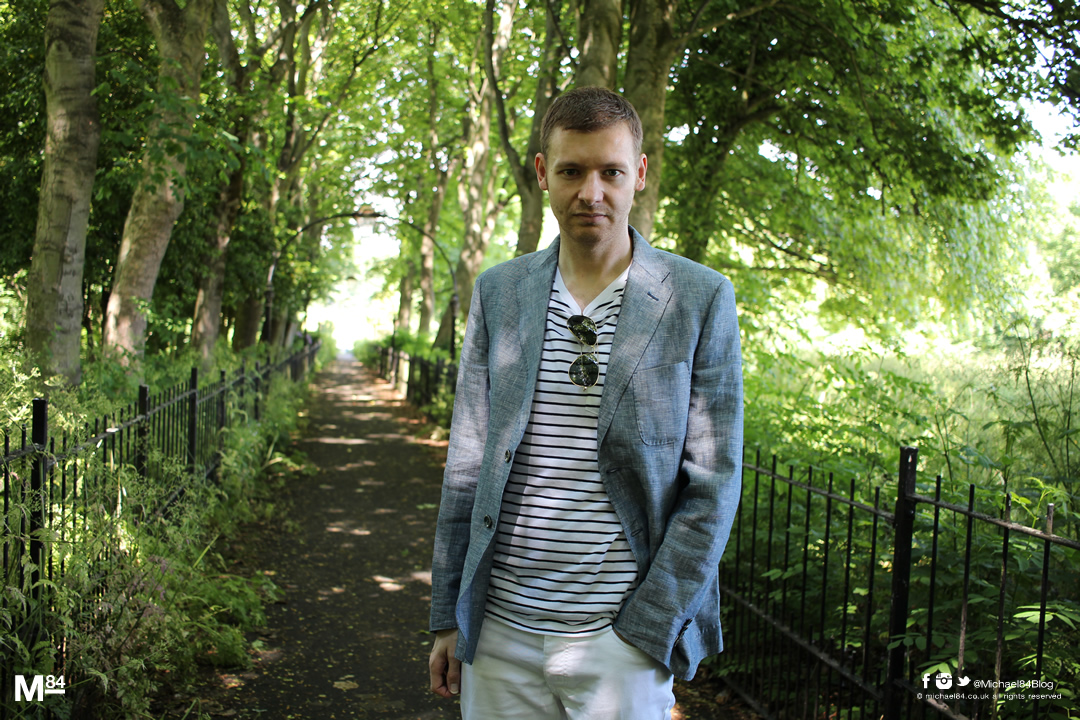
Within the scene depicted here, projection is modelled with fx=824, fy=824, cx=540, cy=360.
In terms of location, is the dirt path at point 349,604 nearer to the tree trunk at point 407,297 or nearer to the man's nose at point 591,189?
the man's nose at point 591,189

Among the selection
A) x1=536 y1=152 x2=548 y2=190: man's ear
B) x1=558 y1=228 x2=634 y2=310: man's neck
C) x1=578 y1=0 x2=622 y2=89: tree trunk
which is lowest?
x1=558 y1=228 x2=634 y2=310: man's neck

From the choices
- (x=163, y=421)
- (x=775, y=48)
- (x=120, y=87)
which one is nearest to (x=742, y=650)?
(x=163, y=421)

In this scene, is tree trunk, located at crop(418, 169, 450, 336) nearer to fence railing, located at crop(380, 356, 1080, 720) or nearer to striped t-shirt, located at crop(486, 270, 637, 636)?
fence railing, located at crop(380, 356, 1080, 720)

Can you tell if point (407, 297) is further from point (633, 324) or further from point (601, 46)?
point (633, 324)

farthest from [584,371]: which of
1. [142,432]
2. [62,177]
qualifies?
[62,177]

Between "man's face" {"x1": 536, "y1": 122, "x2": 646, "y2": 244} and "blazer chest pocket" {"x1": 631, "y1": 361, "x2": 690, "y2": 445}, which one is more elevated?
"man's face" {"x1": 536, "y1": 122, "x2": 646, "y2": 244}

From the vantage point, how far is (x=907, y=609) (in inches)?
133

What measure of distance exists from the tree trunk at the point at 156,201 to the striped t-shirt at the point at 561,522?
695 cm

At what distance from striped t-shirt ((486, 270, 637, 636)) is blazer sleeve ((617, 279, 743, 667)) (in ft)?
0.29

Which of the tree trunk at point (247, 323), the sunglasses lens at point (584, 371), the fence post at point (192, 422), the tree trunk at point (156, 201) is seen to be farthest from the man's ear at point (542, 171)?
the tree trunk at point (247, 323)

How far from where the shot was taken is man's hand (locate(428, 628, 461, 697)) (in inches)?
80.5

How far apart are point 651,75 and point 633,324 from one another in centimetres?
687

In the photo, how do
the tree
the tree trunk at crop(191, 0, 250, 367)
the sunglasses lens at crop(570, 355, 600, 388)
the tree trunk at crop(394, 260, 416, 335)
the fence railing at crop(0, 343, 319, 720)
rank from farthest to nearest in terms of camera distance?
1. the tree trunk at crop(394, 260, 416, 335)
2. the tree trunk at crop(191, 0, 250, 367)
3. the tree
4. the fence railing at crop(0, 343, 319, 720)
5. the sunglasses lens at crop(570, 355, 600, 388)

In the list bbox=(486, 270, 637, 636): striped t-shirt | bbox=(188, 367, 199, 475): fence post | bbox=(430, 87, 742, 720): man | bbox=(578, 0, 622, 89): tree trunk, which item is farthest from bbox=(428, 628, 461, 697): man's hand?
bbox=(578, 0, 622, 89): tree trunk
